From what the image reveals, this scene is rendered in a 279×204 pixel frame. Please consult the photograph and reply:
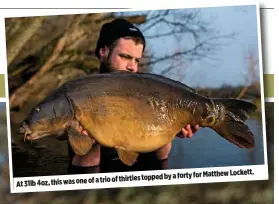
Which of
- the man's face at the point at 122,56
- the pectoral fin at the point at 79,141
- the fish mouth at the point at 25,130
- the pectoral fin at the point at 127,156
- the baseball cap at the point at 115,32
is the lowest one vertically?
the pectoral fin at the point at 127,156

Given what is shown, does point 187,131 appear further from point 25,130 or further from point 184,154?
point 25,130

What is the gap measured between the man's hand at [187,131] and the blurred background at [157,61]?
0.03m

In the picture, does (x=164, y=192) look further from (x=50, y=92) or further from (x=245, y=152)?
(x=50, y=92)

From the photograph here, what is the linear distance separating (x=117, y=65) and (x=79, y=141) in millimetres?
538

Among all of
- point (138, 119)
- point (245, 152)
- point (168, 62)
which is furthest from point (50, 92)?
point (245, 152)

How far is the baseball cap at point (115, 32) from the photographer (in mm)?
2996

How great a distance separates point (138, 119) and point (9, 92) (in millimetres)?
836

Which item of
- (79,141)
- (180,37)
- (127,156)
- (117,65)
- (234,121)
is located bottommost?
(127,156)

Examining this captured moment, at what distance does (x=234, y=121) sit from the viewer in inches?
119

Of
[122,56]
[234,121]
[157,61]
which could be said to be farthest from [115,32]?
[234,121]

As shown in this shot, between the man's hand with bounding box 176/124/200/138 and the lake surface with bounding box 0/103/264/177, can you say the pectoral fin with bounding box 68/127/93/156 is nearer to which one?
the lake surface with bounding box 0/103/264/177

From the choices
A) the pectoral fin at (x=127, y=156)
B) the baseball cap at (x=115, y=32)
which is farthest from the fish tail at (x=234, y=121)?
the baseball cap at (x=115, y=32)

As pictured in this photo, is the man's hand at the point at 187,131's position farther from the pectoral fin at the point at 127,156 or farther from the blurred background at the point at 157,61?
the pectoral fin at the point at 127,156

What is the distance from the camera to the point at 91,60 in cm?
301
